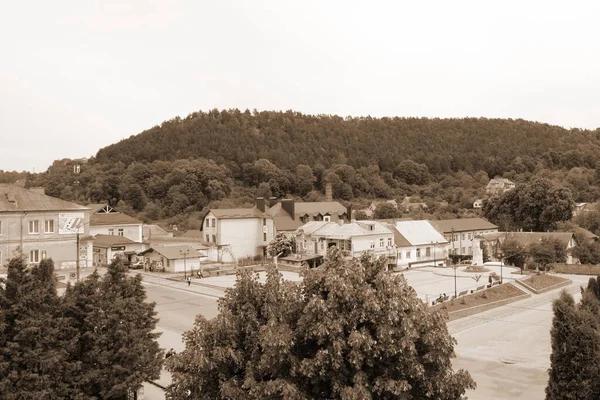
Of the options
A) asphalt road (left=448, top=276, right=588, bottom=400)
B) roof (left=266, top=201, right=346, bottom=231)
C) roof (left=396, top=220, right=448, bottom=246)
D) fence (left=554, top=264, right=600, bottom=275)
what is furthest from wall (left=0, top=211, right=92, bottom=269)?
fence (left=554, top=264, right=600, bottom=275)

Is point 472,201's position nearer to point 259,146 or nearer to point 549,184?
point 549,184

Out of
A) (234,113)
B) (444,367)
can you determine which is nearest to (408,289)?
Answer: (444,367)

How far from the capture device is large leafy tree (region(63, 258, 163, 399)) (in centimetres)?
1409

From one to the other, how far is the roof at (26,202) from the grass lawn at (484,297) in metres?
22.1

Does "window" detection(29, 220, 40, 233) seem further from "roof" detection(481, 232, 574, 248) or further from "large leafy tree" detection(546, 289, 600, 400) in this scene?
"roof" detection(481, 232, 574, 248)

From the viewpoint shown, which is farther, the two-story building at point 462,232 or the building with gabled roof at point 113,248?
the two-story building at point 462,232

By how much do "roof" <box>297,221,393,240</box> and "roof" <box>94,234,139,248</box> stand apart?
18912 mm

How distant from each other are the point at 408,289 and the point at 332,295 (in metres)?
2.01

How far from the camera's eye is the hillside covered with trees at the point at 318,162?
9469 cm

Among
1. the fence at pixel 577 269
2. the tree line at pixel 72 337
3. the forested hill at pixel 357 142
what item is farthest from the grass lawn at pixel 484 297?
the forested hill at pixel 357 142

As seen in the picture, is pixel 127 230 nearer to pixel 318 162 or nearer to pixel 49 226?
pixel 49 226

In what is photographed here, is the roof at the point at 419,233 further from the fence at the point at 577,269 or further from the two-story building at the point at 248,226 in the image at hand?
the fence at the point at 577,269

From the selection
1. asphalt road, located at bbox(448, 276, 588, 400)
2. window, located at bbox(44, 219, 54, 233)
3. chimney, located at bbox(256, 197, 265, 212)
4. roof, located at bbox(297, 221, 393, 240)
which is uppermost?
chimney, located at bbox(256, 197, 265, 212)

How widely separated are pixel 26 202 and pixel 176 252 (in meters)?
21.9
